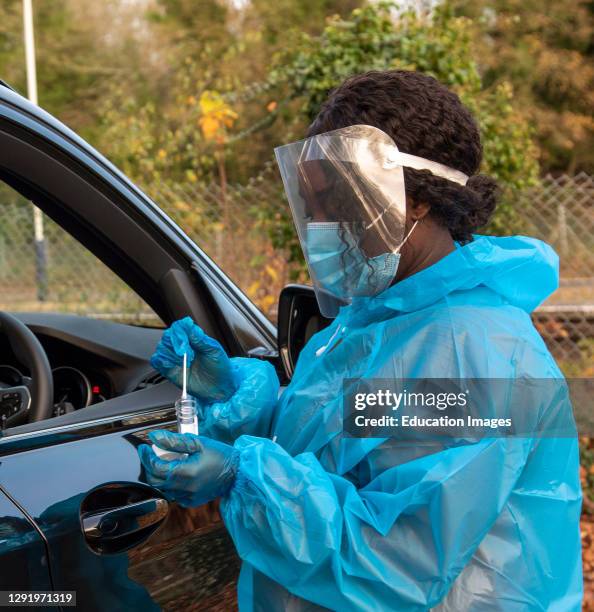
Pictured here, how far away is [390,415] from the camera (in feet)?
Answer: 4.80

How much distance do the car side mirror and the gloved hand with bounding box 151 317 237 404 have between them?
31cm

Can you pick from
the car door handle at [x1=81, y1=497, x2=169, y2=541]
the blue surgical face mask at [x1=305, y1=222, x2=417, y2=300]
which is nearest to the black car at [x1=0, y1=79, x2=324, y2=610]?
the car door handle at [x1=81, y1=497, x2=169, y2=541]

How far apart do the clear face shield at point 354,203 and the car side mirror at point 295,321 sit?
51 cm

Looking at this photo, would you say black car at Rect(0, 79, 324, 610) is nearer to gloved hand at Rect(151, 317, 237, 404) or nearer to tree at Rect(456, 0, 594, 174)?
gloved hand at Rect(151, 317, 237, 404)

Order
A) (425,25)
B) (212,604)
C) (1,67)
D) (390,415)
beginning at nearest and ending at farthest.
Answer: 1. (390,415)
2. (212,604)
3. (425,25)
4. (1,67)

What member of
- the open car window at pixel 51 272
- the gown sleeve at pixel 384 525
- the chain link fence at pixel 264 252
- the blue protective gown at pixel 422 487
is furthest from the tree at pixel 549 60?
the gown sleeve at pixel 384 525

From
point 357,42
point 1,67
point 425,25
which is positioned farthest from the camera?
point 1,67

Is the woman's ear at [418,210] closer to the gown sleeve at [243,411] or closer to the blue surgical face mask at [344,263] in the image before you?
the blue surgical face mask at [344,263]

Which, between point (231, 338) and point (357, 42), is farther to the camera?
point (357, 42)

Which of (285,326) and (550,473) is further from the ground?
(285,326)

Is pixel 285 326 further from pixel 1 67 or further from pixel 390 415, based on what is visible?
pixel 1 67

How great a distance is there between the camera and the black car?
156cm

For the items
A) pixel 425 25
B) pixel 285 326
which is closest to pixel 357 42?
pixel 425 25

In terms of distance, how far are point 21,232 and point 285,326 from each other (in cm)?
540
